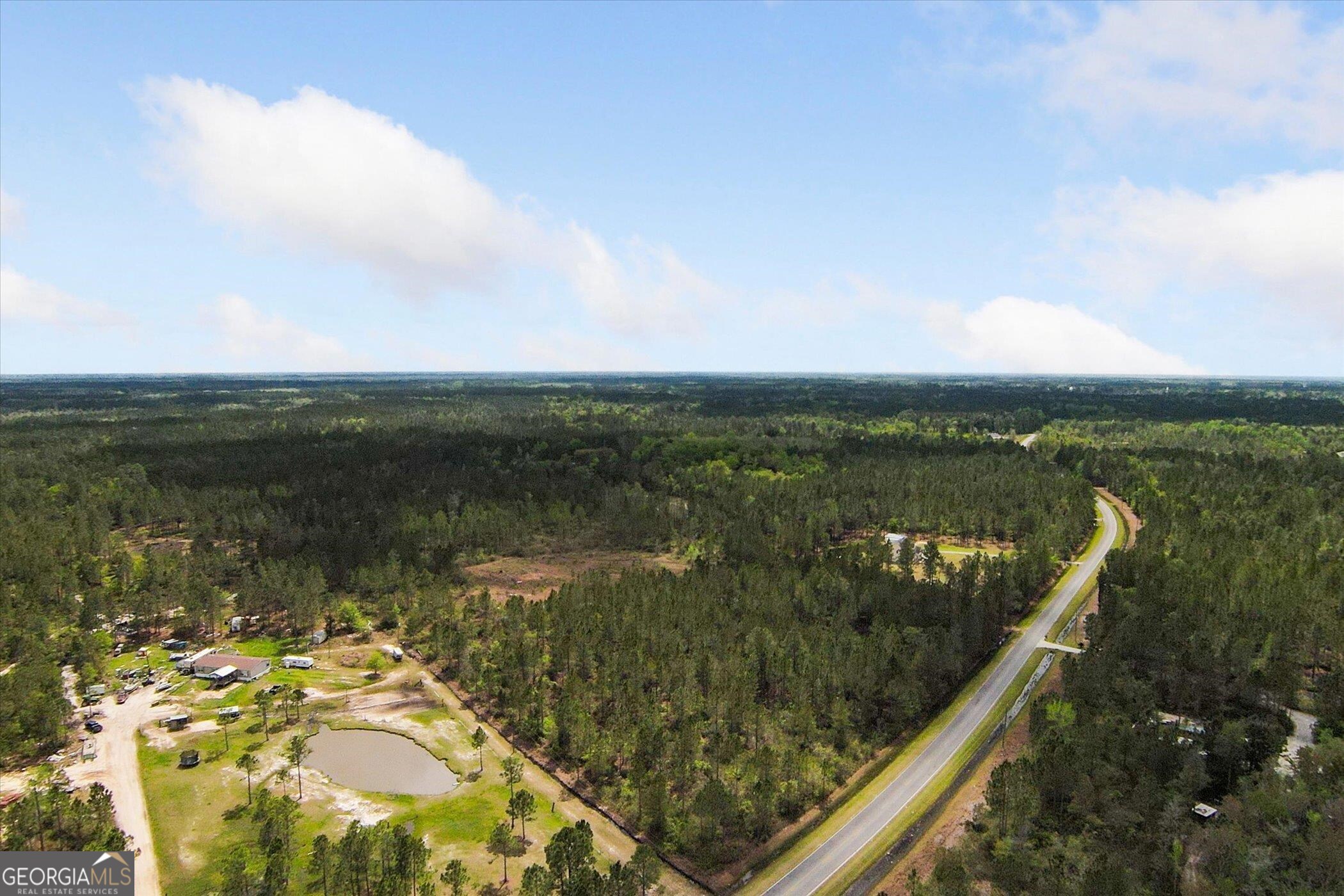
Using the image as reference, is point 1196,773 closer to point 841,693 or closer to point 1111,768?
point 1111,768

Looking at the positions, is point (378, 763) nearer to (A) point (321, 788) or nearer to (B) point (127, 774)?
(A) point (321, 788)

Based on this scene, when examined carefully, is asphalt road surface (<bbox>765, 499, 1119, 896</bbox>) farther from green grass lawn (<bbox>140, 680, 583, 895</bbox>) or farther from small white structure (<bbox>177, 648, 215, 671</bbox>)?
small white structure (<bbox>177, 648, 215, 671</bbox>)

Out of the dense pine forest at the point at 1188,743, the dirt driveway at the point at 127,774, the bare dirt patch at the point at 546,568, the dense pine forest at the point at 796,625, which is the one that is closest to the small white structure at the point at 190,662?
the dirt driveway at the point at 127,774

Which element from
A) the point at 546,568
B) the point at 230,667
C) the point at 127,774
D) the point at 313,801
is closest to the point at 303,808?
the point at 313,801

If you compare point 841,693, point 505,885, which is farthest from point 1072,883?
point 505,885

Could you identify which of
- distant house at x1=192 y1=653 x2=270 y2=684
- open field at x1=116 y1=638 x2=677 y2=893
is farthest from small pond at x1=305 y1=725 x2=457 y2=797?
distant house at x1=192 y1=653 x2=270 y2=684

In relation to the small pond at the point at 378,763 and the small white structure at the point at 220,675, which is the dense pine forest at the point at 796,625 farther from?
the small white structure at the point at 220,675
